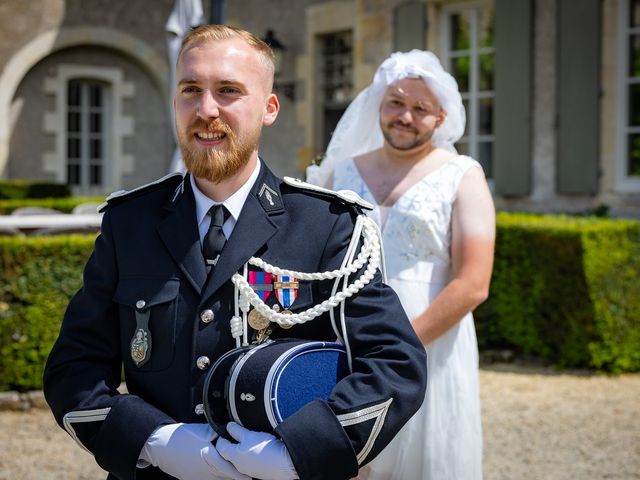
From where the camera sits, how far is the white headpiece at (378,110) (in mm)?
2896

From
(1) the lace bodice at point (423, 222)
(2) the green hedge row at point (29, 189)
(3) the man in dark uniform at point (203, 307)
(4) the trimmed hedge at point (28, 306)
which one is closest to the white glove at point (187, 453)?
(3) the man in dark uniform at point (203, 307)

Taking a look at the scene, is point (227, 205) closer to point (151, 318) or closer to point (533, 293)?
point (151, 318)

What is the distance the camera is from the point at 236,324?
69.6 inches

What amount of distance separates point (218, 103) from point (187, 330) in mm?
455

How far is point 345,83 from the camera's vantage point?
1070 centimetres

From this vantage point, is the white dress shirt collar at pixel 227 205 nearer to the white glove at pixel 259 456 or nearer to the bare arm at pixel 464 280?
the white glove at pixel 259 456

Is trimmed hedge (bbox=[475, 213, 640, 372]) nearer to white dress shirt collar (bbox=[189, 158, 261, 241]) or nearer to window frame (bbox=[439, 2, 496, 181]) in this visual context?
window frame (bbox=[439, 2, 496, 181])

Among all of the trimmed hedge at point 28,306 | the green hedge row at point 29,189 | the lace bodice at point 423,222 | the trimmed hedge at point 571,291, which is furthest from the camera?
the green hedge row at point 29,189

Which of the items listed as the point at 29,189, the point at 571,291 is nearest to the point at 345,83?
the point at 29,189

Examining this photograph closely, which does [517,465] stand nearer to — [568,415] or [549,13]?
[568,415]

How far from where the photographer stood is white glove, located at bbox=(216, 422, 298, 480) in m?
1.57

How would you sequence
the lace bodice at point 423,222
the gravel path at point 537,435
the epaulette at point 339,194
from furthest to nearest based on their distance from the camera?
the gravel path at point 537,435 < the lace bodice at point 423,222 < the epaulette at point 339,194

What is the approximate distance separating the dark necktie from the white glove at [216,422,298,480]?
1.27 ft

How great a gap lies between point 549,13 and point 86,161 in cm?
764
